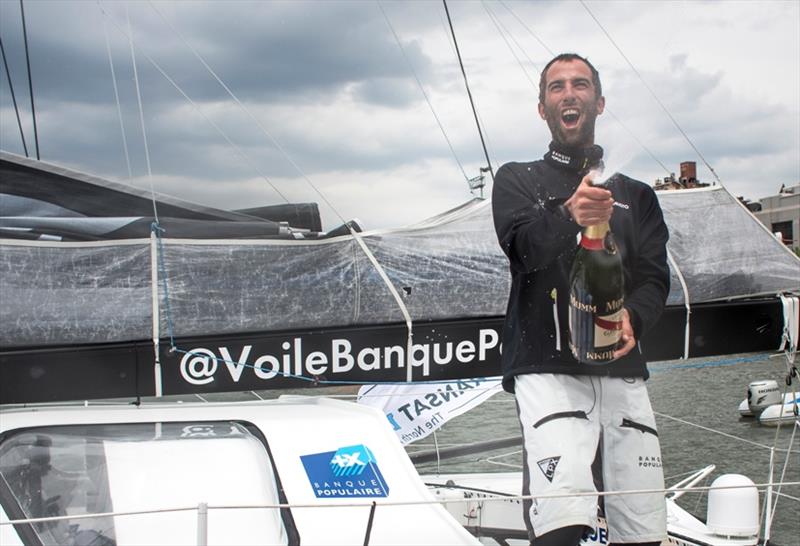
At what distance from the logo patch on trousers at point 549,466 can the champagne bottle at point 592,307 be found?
0.25m

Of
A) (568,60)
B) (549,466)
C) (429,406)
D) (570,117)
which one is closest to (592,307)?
(549,466)

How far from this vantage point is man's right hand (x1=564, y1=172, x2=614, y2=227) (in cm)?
190

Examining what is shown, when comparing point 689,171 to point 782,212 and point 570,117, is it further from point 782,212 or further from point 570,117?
point 782,212

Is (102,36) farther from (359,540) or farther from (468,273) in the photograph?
(359,540)

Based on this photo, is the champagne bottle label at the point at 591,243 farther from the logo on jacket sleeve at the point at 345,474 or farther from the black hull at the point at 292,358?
the logo on jacket sleeve at the point at 345,474

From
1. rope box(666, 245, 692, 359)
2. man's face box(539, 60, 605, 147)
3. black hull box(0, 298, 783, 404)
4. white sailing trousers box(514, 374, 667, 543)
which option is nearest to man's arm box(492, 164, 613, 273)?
man's face box(539, 60, 605, 147)

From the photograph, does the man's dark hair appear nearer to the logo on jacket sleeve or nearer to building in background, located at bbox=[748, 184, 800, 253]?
building in background, located at bbox=[748, 184, 800, 253]

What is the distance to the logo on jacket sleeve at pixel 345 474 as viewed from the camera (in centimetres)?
195

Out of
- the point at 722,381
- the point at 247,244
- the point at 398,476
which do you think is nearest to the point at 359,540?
the point at 398,476

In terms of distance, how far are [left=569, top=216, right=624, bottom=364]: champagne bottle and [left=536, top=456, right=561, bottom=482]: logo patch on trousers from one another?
9.8 inches

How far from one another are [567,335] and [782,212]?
4.98ft

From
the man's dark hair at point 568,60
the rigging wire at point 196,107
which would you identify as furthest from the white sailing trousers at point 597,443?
the rigging wire at point 196,107

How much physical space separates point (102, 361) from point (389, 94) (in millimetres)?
1167

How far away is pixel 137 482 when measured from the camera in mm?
1914
